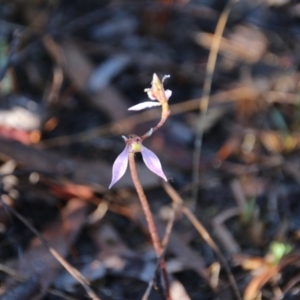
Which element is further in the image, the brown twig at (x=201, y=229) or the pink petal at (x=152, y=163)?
the brown twig at (x=201, y=229)

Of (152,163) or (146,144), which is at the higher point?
(146,144)

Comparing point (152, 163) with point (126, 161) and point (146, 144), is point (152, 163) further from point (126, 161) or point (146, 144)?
point (146, 144)

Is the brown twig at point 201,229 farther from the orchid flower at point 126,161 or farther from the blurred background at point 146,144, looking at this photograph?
the orchid flower at point 126,161

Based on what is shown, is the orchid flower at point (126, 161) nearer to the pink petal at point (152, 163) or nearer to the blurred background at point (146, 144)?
the pink petal at point (152, 163)

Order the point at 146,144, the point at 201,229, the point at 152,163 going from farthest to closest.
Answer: the point at 146,144 → the point at 201,229 → the point at 152,163

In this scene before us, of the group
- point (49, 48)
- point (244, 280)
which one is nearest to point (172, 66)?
point (49, 48)

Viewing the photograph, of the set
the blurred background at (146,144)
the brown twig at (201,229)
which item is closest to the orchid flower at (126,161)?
the blurred background at (146,144)

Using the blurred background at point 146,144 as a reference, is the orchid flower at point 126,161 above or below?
below

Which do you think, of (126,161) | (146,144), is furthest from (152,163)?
(146,144)

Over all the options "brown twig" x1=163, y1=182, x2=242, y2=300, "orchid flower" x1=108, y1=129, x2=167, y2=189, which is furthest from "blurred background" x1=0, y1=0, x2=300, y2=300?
"orchid flower" x1=108, y1=129, x2=167, y2=189
